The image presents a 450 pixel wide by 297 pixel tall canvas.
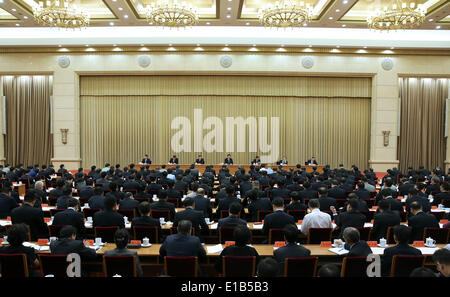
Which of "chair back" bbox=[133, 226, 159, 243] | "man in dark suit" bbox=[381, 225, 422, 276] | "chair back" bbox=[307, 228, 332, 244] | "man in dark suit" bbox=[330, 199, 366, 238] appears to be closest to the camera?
"man in dark suit" bbox=[381, 225, 422, 276]

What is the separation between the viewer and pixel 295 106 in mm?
19625

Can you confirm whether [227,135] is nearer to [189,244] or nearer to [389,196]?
[389,196]

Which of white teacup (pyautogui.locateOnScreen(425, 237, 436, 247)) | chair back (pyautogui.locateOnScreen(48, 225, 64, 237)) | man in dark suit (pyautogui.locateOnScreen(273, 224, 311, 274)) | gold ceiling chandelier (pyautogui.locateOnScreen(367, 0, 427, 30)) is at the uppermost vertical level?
gold ceiling chandelier (pyautogui.locateOnScreen(367, 0, 427, 30))

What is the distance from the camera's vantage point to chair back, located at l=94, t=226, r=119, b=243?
5.11 meters

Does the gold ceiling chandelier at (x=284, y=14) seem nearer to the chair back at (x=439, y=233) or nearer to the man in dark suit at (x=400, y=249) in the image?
the chair back at (x=439, y=233)

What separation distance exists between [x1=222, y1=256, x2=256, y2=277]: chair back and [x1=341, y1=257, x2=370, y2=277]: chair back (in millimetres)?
1002

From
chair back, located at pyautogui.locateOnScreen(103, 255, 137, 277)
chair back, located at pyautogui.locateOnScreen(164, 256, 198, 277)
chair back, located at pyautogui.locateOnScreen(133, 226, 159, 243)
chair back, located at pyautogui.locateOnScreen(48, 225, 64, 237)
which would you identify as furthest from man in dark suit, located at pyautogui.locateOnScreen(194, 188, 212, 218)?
chair back, located at pyautogui.locateOnScreen(103, 255, 137, 277)

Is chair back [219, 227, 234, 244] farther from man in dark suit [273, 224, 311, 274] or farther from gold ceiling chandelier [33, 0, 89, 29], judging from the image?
gold ceiling chandelier [33, 0, 89, 29]

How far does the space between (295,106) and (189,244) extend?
1645 cm

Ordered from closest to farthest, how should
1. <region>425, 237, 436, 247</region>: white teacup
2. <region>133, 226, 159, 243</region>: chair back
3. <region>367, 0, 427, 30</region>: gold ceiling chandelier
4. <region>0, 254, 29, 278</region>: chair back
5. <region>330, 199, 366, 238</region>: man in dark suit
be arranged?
<region>0, 254, 29, 278</region>: chair back, <region>425, 237, 436, 247</region>: white teacup, <region>133, 226, 159, 243</region>: chair back, <region>330, 199, 366, 238</region>: man in dark suit, <region>367, 0, 427, 30</region>: gold ceiling chandelier

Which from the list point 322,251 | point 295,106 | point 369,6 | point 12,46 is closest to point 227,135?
point 295,106

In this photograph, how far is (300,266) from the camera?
149 inches

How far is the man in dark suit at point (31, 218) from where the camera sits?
5.50 m
